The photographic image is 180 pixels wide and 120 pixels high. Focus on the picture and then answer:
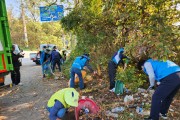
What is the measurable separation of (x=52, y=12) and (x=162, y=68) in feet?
36.1

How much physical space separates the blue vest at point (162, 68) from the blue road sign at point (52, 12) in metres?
9.11

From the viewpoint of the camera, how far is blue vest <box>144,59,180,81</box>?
4.54 metres

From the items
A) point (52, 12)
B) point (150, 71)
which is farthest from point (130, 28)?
point (52, 12)

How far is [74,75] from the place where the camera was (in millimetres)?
8133

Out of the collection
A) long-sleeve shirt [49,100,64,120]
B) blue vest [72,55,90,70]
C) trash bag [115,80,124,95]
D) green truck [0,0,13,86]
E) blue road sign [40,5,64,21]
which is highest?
blue road sign [40,5,64,21]

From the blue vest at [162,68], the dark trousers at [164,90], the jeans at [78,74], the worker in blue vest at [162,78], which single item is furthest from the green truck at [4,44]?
the dark trousers at [164,90]

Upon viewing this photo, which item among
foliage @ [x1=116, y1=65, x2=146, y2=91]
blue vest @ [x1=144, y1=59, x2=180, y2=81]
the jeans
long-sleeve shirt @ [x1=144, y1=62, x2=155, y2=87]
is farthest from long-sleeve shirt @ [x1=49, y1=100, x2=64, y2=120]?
the jeans

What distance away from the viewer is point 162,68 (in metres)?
4.57

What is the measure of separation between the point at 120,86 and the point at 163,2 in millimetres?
2594

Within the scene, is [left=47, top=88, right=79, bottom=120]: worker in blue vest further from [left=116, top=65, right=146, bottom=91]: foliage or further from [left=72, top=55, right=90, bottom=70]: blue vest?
[left=72, top=55, right=90, bottom=70]: blue vest

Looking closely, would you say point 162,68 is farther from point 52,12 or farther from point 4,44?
point 52,12

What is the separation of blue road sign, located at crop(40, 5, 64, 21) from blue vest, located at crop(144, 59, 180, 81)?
911 centimetres

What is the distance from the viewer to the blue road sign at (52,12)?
13.7 m

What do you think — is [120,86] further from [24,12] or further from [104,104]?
[24,12]
